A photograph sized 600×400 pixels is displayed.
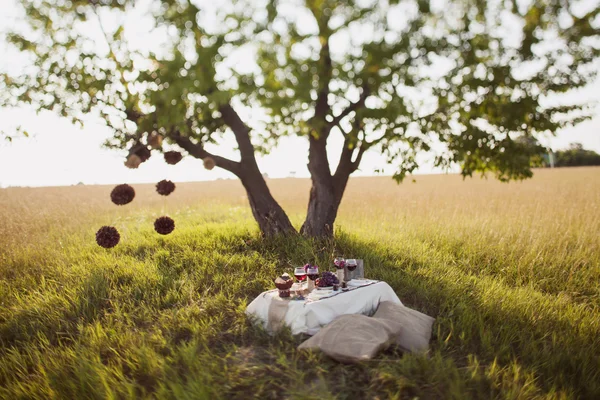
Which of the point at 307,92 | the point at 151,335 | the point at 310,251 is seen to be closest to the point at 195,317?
the point at 151,335

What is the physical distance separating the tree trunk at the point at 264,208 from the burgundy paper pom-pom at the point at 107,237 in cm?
327

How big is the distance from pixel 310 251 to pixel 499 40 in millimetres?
4271

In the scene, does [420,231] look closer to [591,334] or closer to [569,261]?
[569,261]

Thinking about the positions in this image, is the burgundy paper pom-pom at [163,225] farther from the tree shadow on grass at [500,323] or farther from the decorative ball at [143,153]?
the tree shadow on grass at [500,323]

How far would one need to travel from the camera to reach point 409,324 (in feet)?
14.7

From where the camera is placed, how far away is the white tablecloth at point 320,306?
14.9 feet

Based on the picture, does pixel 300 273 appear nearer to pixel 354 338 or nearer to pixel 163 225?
pixel 354 338

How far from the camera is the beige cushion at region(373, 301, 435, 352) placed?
14.2ft

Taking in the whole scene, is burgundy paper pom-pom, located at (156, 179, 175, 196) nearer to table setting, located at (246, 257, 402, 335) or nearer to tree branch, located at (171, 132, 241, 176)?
table setting, located at (246, 257, 402, 335)

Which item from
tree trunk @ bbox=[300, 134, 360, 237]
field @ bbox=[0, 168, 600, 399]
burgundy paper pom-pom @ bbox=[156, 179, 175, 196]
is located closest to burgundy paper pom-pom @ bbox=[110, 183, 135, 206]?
burgundy paper pom-pom @ bbox=[156, 179, 175, 196]

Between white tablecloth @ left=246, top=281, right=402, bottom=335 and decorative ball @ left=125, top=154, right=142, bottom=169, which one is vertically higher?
decorative ball @ left=125, top=154, right=142, bottom=169

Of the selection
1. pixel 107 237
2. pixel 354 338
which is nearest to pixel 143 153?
pixel 107 237

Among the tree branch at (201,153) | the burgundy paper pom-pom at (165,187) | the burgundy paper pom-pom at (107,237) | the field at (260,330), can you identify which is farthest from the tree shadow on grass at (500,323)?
the burgundy paper pom-pom at (165,187)

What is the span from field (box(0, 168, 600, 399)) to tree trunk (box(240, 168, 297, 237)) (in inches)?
15.1
